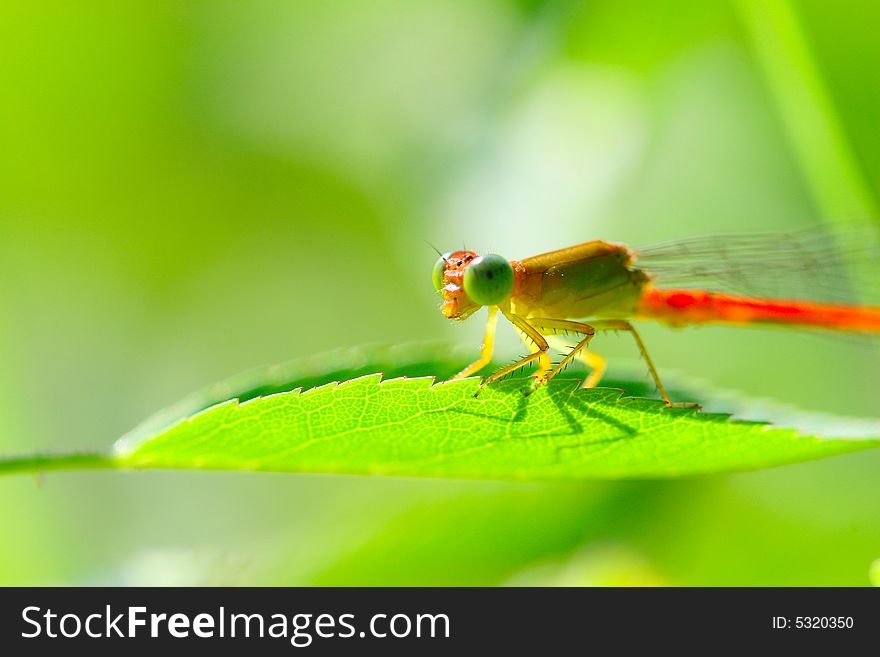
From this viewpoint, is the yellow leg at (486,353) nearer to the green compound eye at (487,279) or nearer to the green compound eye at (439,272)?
the green compound eye at (487,279)

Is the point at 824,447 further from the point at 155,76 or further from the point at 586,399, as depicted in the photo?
the point at 155,76

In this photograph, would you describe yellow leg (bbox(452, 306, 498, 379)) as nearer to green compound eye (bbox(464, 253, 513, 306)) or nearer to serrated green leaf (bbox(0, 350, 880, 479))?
green compound eye (bbox(464, 253, 513, 306))

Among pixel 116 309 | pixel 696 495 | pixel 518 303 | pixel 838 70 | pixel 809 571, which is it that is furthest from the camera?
pixel 116 309

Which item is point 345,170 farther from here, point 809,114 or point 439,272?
point 809,114

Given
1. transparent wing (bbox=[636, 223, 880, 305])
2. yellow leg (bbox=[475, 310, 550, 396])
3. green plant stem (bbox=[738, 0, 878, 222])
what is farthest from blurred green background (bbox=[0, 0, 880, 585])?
yellow leg (bbox=[475, 310, 550, 396])

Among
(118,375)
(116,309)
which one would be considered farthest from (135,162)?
(118,375)

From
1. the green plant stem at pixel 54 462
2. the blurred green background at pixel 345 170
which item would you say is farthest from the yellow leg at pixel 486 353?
the green plant stem at pixel 54 462

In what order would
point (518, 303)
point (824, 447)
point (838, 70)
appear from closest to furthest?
point (824, 447)
point (518, 303)
point (838, 70)
